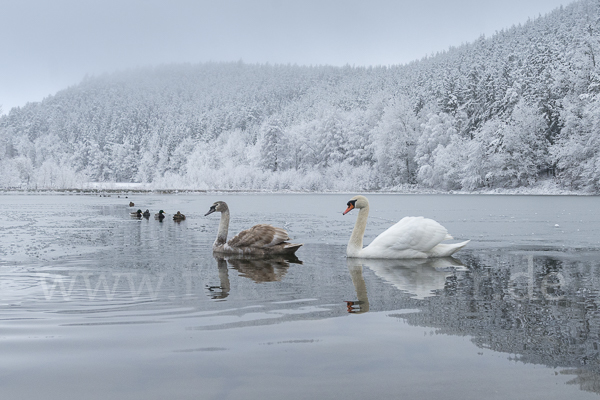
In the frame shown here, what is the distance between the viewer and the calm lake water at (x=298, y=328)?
3.71 m

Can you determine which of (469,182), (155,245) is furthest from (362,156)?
(155,245)

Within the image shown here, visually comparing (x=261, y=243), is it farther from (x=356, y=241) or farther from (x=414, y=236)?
(x=414, y=236)

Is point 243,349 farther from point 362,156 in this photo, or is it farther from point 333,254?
point 362,156

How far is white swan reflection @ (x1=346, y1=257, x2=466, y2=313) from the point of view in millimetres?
7000

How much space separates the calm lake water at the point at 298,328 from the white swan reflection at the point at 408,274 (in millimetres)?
46

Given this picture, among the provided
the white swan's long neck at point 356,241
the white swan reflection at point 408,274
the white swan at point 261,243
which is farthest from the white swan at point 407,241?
the white swan at point 261,243

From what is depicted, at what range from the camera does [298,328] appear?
520cm

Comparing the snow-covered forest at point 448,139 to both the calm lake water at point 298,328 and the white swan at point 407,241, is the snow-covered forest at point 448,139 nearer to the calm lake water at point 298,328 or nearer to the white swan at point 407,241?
the white swan at point 407,241

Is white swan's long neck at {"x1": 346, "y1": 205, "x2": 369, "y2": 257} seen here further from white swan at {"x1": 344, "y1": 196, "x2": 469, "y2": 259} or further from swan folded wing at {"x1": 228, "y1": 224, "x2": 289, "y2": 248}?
swan folded wing at {"x1": 228, "y1": 224, "x2": 289, "y2": 248}

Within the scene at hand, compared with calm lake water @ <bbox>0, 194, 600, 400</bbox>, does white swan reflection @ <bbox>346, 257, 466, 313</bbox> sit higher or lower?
lower

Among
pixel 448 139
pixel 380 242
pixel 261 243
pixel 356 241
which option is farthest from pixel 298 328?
pixel 448 139

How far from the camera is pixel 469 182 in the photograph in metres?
66.8

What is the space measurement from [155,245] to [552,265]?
27.7ft


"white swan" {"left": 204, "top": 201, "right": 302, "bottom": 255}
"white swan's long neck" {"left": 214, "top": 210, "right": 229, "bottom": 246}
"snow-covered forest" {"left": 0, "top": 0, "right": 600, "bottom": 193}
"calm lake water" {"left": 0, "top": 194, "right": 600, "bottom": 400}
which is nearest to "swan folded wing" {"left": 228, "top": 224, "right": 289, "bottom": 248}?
"white swan" {"left": 204, "top": 201, "right": 302, "bottom": 255}
